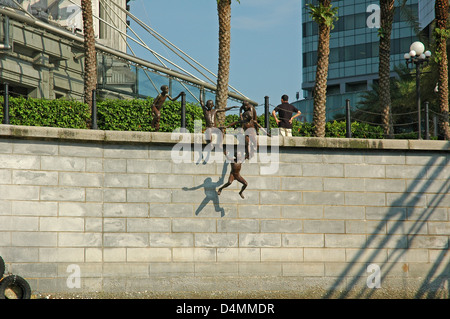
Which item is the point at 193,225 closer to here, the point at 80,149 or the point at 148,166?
the point at 148,166

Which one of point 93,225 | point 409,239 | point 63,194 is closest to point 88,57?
point 63,194

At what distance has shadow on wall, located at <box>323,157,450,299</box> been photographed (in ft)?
59.8

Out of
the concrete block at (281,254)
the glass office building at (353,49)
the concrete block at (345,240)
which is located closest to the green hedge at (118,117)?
the concrete block at (345,240)

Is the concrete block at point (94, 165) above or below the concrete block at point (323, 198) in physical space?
above

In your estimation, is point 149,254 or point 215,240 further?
point 215,240

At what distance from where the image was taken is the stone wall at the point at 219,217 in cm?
1686

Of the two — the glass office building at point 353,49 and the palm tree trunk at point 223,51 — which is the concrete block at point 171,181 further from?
the glass office building at point 353,49

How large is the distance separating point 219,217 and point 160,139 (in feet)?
7.79

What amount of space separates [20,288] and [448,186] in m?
10.8

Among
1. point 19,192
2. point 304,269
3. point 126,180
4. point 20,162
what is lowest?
point 304,269

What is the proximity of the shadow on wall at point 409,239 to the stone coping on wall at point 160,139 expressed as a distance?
807 mm

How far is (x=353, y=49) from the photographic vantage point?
72.9 meters

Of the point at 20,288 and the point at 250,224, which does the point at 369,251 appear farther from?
the point at 20,288

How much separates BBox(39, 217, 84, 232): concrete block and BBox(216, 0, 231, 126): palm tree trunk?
573 cm
